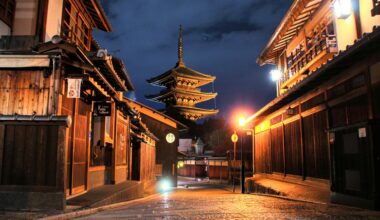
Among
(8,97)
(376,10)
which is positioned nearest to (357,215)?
(376,10)

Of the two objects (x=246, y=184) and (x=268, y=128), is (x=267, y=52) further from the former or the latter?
(x=246, y=184)

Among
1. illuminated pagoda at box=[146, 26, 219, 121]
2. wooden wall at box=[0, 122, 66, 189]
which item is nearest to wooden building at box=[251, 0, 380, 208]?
wooden wall at box=[0, 122, 66, 189]

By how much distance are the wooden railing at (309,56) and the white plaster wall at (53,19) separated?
40.0ft

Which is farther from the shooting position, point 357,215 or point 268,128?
point 268,128

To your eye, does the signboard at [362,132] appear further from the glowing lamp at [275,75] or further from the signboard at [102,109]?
the glowing lamp at [275,75]

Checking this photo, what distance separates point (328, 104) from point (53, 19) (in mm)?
11207

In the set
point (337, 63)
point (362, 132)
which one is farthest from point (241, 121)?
point (362, 132)

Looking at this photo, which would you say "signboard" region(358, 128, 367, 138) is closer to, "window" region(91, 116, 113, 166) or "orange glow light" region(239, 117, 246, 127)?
"window" region(91, 116, 113, 166)

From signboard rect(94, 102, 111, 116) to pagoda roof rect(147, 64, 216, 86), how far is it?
136 ft

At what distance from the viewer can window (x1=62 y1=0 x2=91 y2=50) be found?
583 inches

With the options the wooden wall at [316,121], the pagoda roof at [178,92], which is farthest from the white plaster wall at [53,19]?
the pagoda roof at [178,92]

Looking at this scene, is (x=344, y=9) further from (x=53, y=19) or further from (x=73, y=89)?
(x=53, y=19)

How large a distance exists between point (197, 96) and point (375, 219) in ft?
174

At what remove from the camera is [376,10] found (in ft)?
33.2
